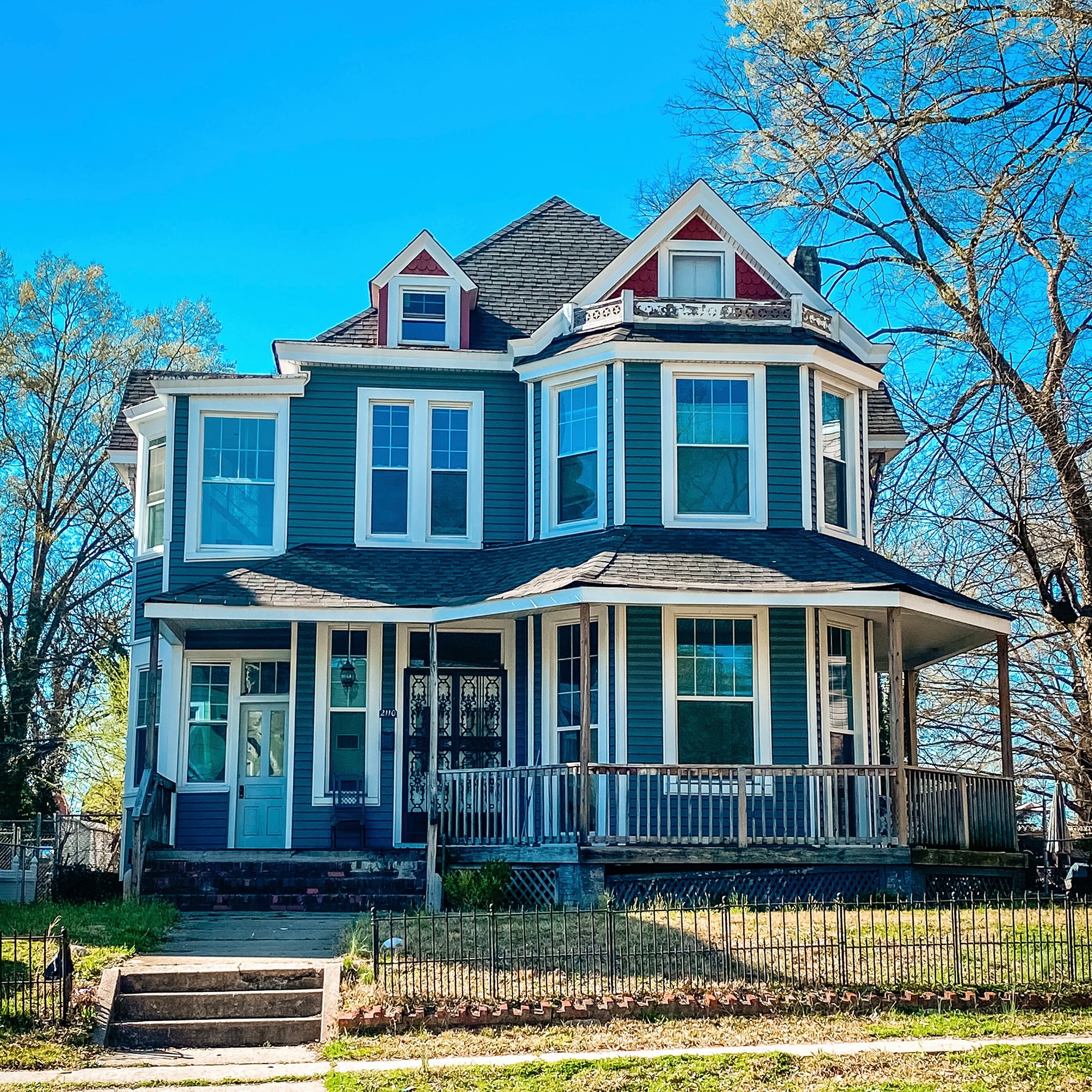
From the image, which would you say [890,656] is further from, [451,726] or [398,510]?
[398,510]

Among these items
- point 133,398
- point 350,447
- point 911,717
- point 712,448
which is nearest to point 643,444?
point 712,448

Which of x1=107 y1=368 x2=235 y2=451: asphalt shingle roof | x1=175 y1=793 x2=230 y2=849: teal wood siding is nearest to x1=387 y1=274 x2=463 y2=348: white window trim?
x1=107 y1=368 x2=235 y2=451: asphalt shingle roof

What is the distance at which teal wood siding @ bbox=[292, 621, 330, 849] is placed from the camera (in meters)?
20.6

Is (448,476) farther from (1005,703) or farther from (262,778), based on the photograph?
(1005,703)

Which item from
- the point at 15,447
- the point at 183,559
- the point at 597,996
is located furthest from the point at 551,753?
the point at 15,447

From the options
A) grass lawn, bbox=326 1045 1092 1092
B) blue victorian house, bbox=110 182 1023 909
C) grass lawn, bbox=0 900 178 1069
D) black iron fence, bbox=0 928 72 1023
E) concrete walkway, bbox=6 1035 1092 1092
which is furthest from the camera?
blue victorian house, bbox=110 182 1023 909

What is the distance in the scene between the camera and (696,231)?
22.4 metres

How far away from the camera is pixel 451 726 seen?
21062 millimetres

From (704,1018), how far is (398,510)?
10.9 meters

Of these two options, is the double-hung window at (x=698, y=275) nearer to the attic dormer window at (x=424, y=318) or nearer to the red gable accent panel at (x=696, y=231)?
the red gable accent panel at (x=696, y=231)

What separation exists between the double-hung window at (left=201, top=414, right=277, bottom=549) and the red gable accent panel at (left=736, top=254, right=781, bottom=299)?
689cm

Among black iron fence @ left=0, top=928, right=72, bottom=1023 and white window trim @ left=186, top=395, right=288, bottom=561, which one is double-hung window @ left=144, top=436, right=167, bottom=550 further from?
black iron fence @ left=0, top=928, right=72, bottom=1023

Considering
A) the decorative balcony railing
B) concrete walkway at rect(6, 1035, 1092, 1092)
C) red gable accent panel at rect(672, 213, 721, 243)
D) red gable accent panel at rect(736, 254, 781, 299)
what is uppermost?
red gable accent panel at rect(672, 213, 721, 243)

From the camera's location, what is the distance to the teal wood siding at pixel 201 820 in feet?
68.8
